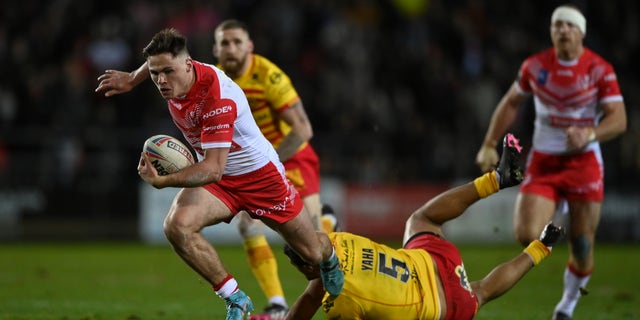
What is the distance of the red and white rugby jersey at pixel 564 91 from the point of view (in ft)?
31.1

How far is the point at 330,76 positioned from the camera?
780 inches

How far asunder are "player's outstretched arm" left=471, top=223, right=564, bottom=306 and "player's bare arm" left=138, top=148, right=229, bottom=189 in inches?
85.2

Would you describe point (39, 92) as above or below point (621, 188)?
above

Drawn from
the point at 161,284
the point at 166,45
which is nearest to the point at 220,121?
the point at 166,45

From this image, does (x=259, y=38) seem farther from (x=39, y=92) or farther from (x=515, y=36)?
(x=515, y=36)

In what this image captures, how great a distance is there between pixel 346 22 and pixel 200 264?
13.6 meters

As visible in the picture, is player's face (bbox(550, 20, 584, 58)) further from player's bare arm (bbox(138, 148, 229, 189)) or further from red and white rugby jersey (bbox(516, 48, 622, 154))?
player's bare arm (bbox(138, 148, 229, 189))

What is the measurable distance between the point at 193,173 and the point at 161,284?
5737mm

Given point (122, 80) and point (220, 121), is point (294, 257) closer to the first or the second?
point (220, 121)

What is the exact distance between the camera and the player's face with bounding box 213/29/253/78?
9.66 m

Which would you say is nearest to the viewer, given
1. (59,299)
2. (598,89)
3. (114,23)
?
(598,89)

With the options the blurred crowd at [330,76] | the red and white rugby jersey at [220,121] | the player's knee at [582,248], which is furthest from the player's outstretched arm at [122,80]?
the blurred crowd at [330,76]

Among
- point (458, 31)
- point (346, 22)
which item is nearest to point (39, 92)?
point (346, 22)

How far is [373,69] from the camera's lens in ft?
66.5
